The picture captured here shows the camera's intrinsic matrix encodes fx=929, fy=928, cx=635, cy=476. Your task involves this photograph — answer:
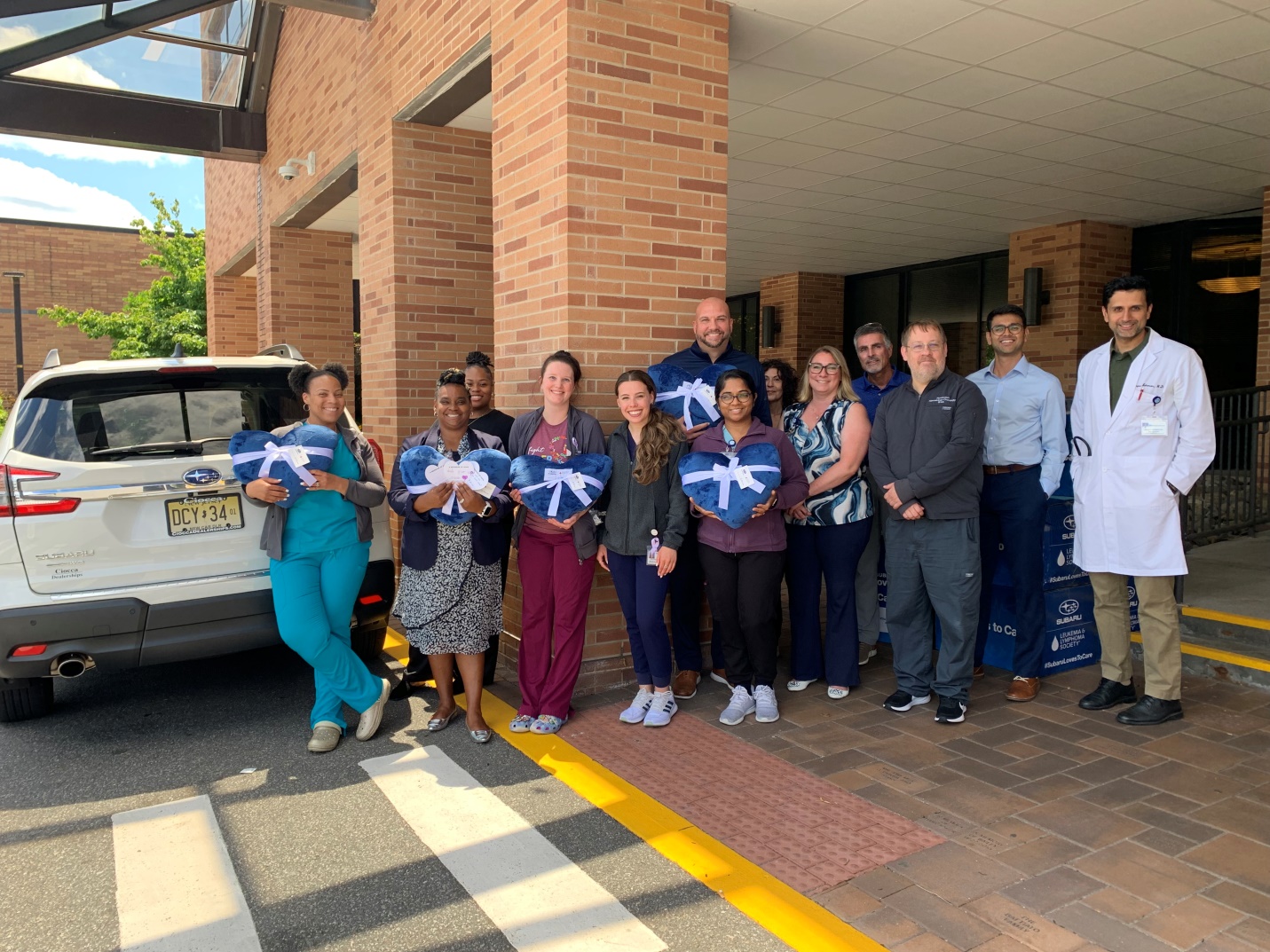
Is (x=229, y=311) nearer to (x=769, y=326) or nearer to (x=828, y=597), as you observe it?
(x=769, y=326)

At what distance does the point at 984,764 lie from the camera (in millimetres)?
3912

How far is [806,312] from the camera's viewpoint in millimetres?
15148

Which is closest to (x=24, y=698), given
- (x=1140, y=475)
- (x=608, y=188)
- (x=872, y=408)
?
(x=608, y=188)

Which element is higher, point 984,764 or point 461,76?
point 461,76

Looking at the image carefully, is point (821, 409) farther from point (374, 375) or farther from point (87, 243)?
point (87, 243)

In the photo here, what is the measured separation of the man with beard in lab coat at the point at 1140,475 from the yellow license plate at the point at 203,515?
4120mm

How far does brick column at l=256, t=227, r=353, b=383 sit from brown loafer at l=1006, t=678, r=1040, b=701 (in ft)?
30.4

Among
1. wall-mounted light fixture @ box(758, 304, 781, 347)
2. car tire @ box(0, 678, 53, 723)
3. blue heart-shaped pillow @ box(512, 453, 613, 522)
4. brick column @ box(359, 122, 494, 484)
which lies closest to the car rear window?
car tire @ box(0, 678, 53, 723)

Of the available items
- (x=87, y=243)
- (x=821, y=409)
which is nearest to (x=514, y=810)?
Answer: (x=821, y=409)

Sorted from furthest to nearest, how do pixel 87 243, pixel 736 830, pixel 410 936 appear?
1. pixel 87 243
2. pixel 736 830
3. pixel 410 936

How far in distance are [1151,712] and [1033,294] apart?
787cm

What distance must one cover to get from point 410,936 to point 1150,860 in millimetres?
2406

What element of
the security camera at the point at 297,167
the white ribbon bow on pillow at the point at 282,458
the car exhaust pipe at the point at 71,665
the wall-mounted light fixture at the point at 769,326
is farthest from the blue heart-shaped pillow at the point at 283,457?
the wall-mounted light fixture at the point at 769,326

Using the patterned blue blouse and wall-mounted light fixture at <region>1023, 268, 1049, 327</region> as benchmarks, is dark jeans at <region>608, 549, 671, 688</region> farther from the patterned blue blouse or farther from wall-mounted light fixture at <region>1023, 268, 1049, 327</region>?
wall-mounted light fixture at <region>1023, 268, 1049, 327</region>
